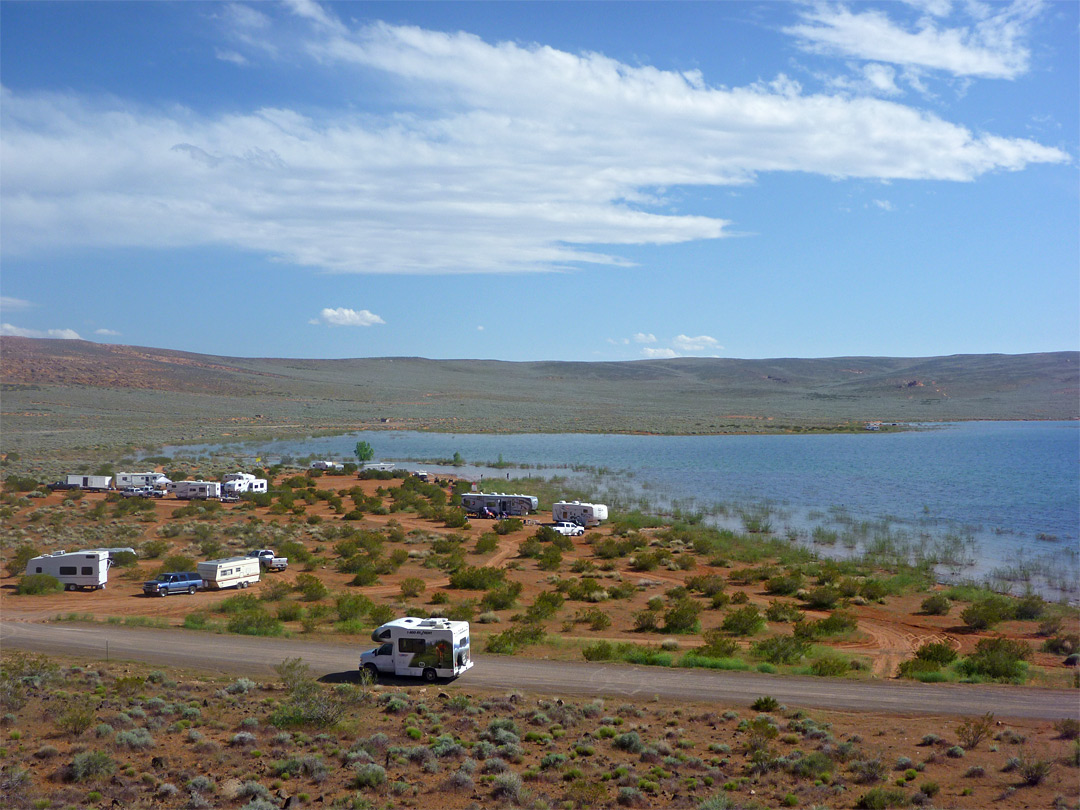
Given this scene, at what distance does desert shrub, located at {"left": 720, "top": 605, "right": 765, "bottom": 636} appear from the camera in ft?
82.9

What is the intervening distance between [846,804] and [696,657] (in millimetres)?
8903

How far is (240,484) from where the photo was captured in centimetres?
5403

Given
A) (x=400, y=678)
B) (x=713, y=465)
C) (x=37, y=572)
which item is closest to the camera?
(x=400, y=678)

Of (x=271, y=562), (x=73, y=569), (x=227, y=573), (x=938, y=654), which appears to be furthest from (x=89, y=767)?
(x=271, y=562)

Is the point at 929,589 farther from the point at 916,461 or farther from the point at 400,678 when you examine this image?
the point at 916,461

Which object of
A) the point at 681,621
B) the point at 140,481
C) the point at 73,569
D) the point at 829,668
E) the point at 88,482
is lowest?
the point at 681,621

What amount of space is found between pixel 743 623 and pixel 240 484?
39.5 meters

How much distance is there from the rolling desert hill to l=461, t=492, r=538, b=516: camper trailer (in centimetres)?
5547

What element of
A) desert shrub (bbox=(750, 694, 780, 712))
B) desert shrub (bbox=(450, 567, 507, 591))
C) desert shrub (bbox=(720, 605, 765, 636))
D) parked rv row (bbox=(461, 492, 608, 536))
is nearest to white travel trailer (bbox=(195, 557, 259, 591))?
desert shrub (bbox=(450, 567, 507, 591))

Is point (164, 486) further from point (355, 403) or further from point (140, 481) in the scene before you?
point (355, 403)

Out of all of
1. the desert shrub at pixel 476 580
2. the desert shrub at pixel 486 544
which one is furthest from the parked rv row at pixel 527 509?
the desert shrub at pixel 476 580

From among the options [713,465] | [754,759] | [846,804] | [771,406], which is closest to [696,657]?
[754,759]

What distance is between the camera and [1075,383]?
18162 cm

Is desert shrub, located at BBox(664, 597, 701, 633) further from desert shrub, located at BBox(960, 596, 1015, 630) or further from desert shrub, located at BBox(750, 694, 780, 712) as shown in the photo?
desert shrub, located at BBox(960, 596, 1015, 630)
